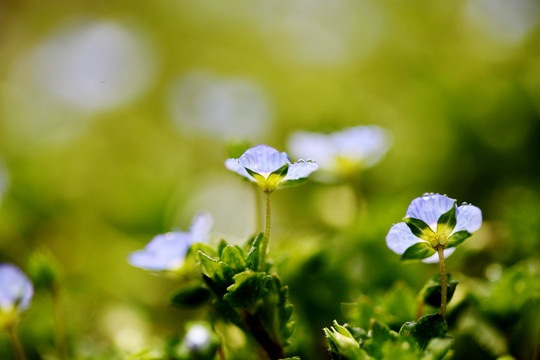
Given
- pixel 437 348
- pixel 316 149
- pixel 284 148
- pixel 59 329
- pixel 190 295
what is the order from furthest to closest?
pixel 284 148, pixel 316 149, pixel 59 329, pixel 190 295, pixel 437 348

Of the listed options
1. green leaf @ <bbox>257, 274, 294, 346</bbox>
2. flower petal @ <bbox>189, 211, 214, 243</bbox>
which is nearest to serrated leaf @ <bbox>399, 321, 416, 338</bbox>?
green leaf @ <bbox>257, 274, 294, 346</bbox>

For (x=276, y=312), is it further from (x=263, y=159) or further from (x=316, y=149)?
(x=316, y=149)

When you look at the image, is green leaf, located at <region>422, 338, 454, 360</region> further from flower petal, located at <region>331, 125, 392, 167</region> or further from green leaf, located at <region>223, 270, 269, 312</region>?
flower petal, located at <region>331, 125, 392, 167</region>

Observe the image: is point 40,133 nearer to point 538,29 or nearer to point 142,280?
point 142,280

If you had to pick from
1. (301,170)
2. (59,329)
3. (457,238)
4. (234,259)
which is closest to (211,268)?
(234,259)

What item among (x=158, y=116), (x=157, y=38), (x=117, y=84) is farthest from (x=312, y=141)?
(x=157, y=38)

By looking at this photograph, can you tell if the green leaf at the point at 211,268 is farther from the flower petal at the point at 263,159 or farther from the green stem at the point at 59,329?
the green stem at the point at 59,329
